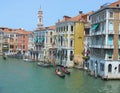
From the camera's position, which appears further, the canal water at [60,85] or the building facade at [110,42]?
the building facade at [110,42]

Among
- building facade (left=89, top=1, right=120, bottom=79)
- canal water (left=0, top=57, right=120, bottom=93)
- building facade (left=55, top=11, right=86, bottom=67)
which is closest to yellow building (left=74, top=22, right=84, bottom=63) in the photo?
building facade (left=55, top=11, right=86, bottom=67)

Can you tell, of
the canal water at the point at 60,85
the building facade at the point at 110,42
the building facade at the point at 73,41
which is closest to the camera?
the canal water at the point at 60,85

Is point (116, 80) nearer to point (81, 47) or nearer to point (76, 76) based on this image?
point (76, 76)

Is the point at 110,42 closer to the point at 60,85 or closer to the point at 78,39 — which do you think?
the point at 60,85

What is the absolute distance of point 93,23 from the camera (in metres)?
29.6

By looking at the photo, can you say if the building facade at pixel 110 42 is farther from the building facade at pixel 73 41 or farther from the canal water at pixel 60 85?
the building facade at pixel 73 41

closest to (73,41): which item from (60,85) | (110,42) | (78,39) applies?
(78,39)

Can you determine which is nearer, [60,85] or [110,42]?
[60,85]

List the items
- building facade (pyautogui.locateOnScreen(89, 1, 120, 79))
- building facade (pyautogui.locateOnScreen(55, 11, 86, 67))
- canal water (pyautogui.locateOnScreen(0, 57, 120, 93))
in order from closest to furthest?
canal water (pyautogui.locateOnScreen(0, 57, 120, 93)) → building facade (pyautogui.locateOnScreen(89, 1, 120, 79)) → building facade (pyautogui.locateOnScreen(55, 11, 86, 67))

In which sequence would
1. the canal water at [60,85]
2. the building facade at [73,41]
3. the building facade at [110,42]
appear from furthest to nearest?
the building facade at [73,41] → the building facade at [110,42] → the canal water at [60,85]

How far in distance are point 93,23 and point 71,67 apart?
7.75m

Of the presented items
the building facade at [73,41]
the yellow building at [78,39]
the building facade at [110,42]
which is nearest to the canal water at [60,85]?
the building facade at [110,42]

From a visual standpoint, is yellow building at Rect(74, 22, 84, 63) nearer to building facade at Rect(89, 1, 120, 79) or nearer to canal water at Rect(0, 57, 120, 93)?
canal water at Rect(0, 57, 120, 93)

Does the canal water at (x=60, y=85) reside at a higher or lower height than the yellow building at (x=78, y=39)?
lower
